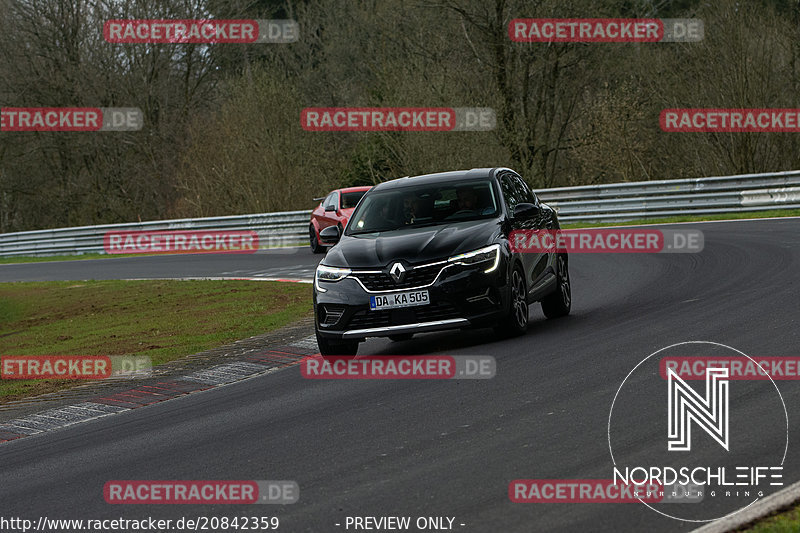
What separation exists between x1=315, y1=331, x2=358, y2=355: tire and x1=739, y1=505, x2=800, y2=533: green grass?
6285 mm

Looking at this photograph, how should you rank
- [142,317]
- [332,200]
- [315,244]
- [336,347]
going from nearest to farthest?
[336,347], [142,317], [332,200], [315,244]

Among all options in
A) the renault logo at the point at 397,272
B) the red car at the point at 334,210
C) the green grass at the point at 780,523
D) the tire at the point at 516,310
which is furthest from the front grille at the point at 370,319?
the red car at the point at 334,210

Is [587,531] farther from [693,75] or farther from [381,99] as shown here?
[381,99]

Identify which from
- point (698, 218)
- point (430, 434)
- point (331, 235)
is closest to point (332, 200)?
point (698, 218)

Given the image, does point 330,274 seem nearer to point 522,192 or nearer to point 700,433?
point 522,192

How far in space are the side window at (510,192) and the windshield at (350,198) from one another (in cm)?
1441

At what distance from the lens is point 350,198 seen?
89.1ft

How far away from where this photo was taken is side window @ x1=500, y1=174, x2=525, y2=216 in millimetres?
11672

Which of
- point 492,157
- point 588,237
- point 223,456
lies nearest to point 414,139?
point 492,157

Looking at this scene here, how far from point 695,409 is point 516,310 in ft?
12.6

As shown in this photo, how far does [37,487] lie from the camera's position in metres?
6.90

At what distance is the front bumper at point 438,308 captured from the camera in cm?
1019

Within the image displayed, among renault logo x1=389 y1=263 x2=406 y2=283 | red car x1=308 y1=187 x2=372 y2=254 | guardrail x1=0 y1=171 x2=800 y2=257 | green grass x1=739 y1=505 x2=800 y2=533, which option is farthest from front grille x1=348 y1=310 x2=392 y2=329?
guardrail x1=0 y1=171 x2=800 y2=257

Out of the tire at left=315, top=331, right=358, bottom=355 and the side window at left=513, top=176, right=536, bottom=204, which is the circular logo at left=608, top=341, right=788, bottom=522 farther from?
the side window at left=513, top=176, right=536, bottom=204
